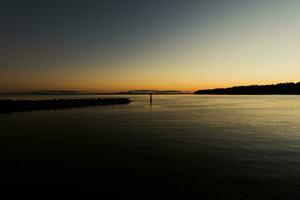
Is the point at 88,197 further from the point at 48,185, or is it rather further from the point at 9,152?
the point at 9,152

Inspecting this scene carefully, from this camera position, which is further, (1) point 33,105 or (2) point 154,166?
(1) point 33,105

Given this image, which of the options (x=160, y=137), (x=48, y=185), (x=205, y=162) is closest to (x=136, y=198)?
(x=48, y=185)

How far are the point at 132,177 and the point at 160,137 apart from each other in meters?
12.1

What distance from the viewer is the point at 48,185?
1161 cm

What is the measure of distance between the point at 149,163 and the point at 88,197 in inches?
220

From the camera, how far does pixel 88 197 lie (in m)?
10.3

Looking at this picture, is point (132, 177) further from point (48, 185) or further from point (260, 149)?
point (260, 149)

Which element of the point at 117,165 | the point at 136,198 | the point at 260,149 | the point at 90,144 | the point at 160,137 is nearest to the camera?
the point at 136,198

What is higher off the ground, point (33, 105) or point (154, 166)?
point (33, 105)

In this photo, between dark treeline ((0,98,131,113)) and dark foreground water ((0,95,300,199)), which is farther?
dark treeline ((0,98,131,113))

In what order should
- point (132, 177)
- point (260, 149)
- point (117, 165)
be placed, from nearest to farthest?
point (132, 177)
point (117, 165)
point (260, 149)

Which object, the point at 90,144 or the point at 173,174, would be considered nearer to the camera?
the point at 173,174

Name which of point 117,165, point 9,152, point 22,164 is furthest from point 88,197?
point 9,152

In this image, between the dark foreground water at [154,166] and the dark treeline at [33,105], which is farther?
the dark treeline at [33,105]
